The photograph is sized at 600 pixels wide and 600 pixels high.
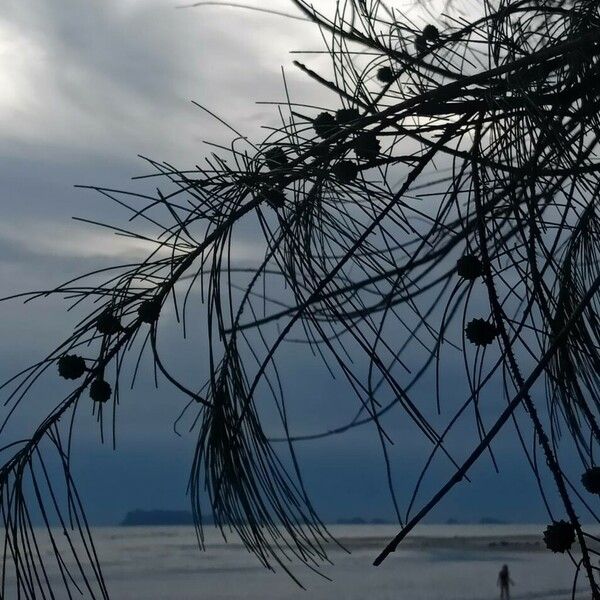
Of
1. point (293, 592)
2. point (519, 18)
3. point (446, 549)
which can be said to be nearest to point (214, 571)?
point (293, 592)

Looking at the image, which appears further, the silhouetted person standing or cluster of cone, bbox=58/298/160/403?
the silhouetted person standing

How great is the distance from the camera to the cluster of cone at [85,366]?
37.5 inches

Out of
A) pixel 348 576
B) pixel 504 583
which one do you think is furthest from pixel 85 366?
pixel 348 576

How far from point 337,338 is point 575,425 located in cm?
31

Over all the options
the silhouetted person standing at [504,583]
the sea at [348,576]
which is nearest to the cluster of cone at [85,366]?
the sea at [348,576]

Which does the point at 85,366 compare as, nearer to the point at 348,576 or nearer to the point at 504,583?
the point at 504,583

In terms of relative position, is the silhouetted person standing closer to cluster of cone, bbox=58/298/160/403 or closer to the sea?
the sea

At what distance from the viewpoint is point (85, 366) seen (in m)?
0.97

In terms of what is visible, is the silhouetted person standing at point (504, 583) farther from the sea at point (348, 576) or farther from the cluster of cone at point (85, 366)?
the cluster of cone at point (85, 366)

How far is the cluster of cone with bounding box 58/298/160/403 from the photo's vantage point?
953mm

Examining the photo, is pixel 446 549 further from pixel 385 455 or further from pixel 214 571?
pixel 385 455

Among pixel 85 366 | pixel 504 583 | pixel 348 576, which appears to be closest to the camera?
pixel 85 366

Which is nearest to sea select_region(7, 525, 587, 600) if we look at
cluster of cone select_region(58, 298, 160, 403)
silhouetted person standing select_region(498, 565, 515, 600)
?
silhouetted person standing select_region(498, 565, 515, 600)

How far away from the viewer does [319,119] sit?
3.50 feet
